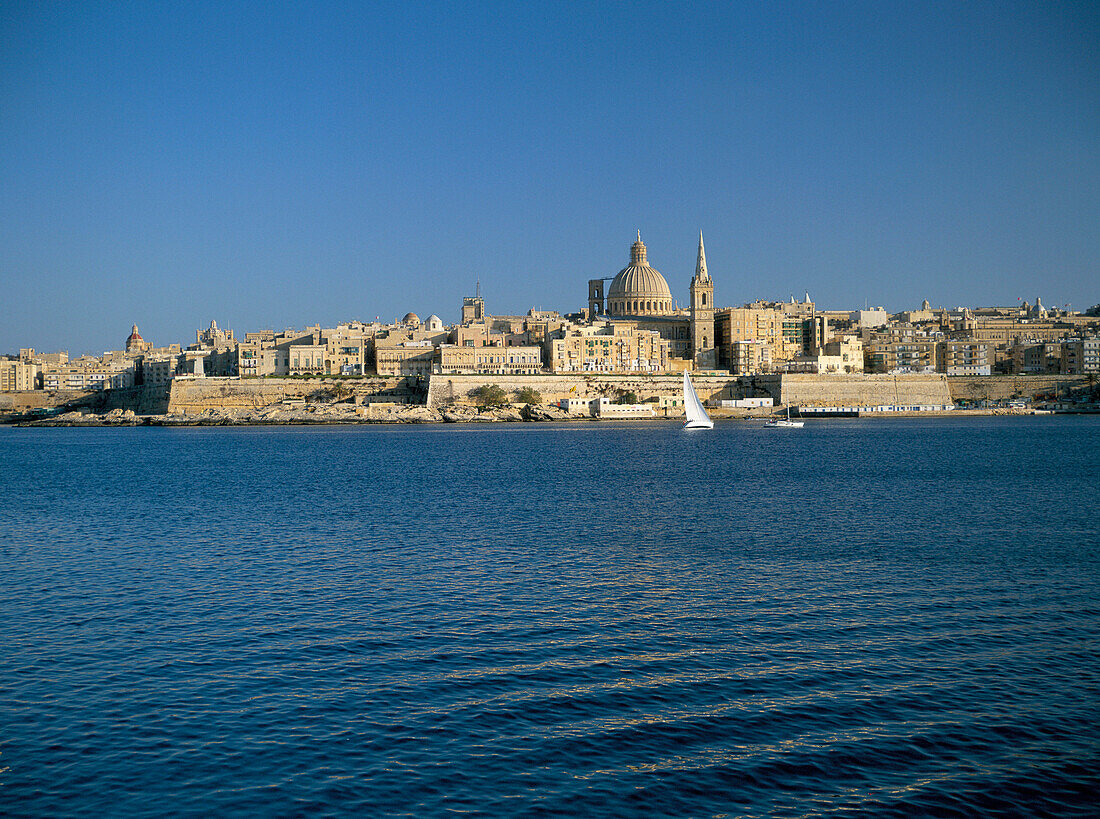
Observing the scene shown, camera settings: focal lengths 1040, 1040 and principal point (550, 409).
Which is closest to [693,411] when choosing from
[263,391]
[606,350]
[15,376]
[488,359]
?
[606,350]

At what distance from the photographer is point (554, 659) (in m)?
8.78

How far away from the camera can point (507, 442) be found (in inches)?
1688

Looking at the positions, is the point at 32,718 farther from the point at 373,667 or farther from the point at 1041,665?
the point at 1041,665

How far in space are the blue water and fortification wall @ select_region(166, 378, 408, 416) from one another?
51.3 meters

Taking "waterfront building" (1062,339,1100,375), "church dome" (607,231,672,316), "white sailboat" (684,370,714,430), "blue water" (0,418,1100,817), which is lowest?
"blue water" (0,418,1100,817)

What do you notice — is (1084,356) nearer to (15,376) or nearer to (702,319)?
(702,319)

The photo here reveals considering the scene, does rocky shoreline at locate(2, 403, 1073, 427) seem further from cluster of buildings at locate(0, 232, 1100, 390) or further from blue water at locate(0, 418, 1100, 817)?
blue water at locate(0, 418, 1100, 817)

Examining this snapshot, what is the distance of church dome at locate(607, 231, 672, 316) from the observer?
91500mm

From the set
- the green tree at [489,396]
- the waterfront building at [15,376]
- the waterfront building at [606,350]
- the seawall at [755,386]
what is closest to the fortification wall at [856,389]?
the seawall at [755,386]

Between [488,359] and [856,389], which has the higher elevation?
[488,359]

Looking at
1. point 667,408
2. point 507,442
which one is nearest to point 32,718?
point 507,442

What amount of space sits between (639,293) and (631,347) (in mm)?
12538

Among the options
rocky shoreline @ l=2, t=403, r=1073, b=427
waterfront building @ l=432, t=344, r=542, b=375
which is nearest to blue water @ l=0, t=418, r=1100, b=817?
rocky shoreline @ l=2, t=403, r=1073, b=427

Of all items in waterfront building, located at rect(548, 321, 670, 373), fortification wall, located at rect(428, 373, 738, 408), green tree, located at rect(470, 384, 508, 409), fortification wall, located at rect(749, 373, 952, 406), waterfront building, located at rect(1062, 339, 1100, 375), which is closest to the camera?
green tree, located at rect(470, 384, 508, 409)
